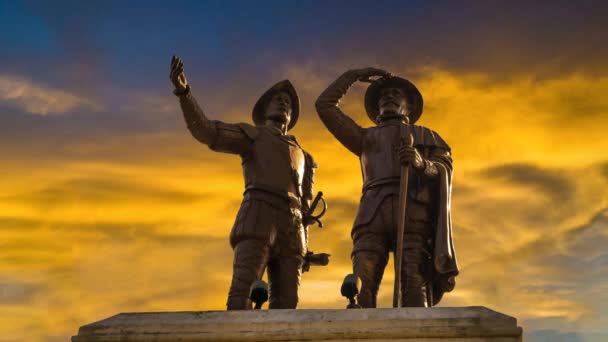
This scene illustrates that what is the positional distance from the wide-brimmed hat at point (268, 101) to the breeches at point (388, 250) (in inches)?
71.3

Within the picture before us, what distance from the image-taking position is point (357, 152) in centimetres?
1020

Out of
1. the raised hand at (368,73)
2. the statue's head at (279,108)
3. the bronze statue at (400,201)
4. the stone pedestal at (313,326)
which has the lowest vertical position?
the stone pedestal at (313,326)

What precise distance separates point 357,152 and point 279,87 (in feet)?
3.87

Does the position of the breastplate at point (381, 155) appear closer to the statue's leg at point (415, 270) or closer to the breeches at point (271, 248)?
the statue's leg at point (415, 270)

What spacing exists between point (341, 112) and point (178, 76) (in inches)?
72.8

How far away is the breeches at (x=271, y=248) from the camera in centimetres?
948

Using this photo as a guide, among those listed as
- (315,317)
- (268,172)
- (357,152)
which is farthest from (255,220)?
(315,317)

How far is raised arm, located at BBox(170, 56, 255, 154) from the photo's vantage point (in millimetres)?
9539

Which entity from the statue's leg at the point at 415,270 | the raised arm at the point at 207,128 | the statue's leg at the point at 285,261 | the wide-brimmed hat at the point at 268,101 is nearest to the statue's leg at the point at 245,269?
the statue's leg at the point at 285,261

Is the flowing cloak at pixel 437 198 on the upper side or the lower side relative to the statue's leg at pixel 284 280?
upper

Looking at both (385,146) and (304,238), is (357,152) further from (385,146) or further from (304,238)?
(304,238)

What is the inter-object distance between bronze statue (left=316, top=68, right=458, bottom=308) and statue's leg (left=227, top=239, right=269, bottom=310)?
914mm

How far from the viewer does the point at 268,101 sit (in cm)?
1070

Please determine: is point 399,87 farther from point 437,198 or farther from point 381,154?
point 437,198
